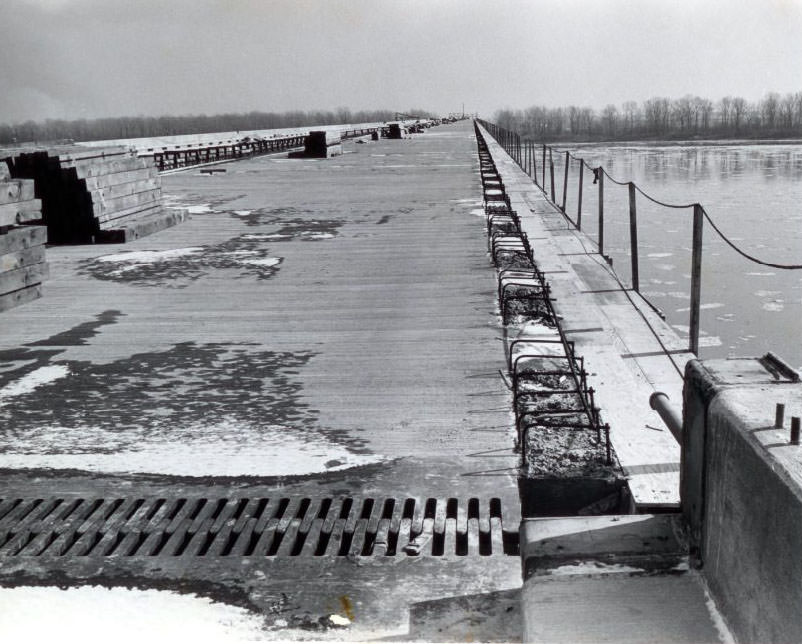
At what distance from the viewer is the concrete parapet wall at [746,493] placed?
6.29 ft

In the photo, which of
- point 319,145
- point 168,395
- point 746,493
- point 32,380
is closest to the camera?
point 746,493

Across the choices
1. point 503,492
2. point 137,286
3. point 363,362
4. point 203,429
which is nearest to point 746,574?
point 503,492

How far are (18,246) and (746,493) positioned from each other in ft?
22.6

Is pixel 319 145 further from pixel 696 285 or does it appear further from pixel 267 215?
pixel 696 285

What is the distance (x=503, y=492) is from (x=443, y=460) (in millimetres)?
424

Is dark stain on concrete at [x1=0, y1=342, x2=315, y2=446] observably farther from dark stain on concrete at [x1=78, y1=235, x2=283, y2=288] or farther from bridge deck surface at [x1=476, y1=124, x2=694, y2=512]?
dark stain on concrete at [x1=78, y1=235, x2=283, y2=288]

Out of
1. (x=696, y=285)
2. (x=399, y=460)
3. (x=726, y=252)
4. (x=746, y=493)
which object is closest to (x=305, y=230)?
(x=696, y=285)

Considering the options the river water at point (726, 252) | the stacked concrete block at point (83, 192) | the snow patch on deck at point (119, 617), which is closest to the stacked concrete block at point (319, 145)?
the river water at point (726, 252)

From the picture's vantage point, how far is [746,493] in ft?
7.14

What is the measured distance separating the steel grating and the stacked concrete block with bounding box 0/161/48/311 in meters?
4.12

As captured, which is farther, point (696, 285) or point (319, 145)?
point (319, 145)

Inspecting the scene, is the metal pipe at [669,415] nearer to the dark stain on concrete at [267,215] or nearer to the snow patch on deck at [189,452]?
the snow patch on deck at [189,452]

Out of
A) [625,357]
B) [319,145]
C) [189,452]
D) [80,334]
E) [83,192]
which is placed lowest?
[625,357]

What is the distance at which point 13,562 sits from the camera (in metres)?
3.19
